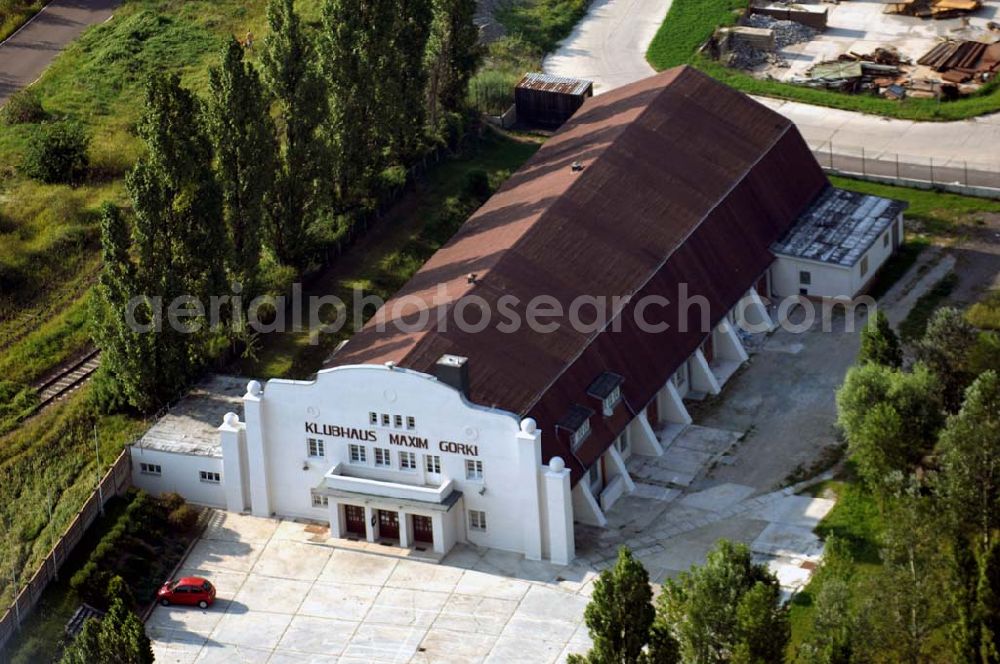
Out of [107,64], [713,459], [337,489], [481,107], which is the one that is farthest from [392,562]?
[107,64]

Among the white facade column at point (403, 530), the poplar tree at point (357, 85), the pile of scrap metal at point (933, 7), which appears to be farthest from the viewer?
the pile of scrap metal at point (933, 7)

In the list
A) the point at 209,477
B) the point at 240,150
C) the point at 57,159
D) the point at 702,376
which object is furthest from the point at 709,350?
the point at 57,159

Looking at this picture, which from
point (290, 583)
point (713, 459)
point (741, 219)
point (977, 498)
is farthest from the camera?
point (741, 219)

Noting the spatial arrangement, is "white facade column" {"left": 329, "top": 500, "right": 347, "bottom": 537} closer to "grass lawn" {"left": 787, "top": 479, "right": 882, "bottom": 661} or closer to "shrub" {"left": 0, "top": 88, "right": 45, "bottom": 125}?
"grass lawn" {"left": 787, "top": 479, "right": 882, "bottom": 661}

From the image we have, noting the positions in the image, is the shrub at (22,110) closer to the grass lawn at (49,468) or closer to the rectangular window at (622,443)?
the grass lawn at (49,468)

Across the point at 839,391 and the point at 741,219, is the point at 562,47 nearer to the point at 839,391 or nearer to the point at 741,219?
the point at 741,219

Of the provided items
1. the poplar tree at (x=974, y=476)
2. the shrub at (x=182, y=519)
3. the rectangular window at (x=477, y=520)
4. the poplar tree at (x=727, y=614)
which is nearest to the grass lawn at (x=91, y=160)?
the shrub at (x=182, y=519)
